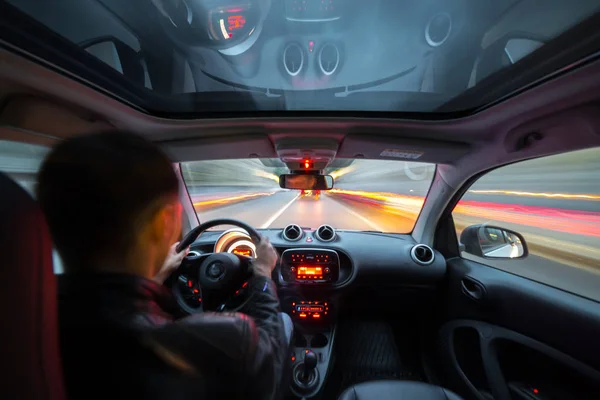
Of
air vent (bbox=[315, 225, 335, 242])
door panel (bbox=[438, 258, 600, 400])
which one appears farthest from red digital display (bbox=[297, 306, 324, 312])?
door panel (bbox=[438, 258, 600, 400])

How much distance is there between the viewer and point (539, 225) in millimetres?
2312

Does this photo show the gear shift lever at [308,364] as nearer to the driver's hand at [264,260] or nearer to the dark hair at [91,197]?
the driver's hand at [264,260]

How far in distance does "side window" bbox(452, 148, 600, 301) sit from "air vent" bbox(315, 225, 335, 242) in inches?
55.0

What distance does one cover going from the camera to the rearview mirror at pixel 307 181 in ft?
9.20

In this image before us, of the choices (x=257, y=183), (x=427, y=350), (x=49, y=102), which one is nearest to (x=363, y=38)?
(x=49, y=102)

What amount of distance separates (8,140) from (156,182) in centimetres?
172

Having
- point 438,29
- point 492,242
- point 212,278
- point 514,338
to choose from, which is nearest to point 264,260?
point 212,278

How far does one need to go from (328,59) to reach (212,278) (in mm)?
1928

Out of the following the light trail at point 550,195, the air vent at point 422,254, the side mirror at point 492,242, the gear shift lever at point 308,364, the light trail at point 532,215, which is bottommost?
the gear shift lever at point 308,364

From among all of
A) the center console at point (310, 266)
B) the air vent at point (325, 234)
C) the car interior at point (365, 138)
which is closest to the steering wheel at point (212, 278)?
the car interior at point (365, 138)

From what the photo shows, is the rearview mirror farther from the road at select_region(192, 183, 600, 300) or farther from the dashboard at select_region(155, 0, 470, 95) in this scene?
the dashboard at select_region(155, 0, 470, 95)

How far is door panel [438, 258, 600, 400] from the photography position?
1.68 metres

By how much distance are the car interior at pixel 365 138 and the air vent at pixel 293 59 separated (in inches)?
0.8

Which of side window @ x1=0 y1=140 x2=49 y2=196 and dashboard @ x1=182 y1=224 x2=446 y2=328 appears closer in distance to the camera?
side window @ x1=0 y1=140 x2=49 y2=196
